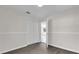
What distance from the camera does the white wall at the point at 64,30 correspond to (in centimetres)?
148

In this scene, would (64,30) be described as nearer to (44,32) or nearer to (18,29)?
(44,32)

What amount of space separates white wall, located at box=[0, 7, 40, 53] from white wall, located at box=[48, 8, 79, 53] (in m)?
0.32

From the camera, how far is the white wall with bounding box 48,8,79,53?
1.48 meters

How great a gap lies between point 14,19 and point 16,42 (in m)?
0.54

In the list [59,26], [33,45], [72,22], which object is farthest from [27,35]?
[72,22]

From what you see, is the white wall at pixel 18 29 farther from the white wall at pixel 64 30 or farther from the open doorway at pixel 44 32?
the white wall at pixel 64 30

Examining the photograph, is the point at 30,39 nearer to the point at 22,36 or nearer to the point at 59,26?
the point at 22,36

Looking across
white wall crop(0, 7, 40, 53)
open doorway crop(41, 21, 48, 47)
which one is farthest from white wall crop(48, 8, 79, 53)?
white wall crop(0, 7, 40, 53)

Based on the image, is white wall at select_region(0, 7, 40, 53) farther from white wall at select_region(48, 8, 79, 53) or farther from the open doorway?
white wall at select_region(48, 8, 79, 53)

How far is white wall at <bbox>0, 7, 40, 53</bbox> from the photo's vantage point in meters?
1.51

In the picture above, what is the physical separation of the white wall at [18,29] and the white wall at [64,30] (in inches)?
12.8

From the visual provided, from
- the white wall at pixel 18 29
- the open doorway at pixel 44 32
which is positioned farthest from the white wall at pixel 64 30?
the white wall at pixel 18 29
